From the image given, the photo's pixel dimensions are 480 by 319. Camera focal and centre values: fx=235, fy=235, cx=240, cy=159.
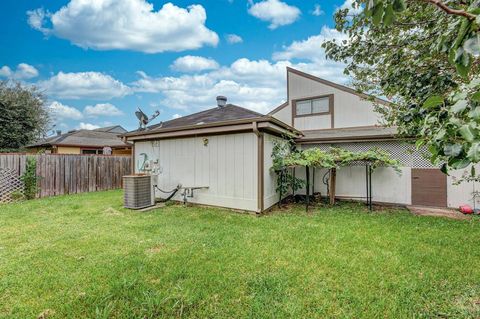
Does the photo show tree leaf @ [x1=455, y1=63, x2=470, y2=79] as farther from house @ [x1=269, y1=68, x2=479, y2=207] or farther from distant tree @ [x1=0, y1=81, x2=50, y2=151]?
distant tree @ [x1=0, y1=81, x2=50, y2=151]

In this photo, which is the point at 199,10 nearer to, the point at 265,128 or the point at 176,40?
the point at 176,40

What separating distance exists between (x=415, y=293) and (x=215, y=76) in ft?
45.9

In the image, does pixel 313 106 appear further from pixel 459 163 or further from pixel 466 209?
pixel 459 163

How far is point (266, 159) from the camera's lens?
633 cm

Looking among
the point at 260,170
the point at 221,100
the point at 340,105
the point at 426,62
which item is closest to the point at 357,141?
the point at 340,105

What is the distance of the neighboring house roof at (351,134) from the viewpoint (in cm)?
732

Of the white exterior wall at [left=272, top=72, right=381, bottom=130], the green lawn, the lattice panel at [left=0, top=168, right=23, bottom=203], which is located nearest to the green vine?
the green lawn

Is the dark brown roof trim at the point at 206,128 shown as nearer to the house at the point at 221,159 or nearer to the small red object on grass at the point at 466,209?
the house at the point at 221,159

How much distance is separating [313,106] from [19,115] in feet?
57.2

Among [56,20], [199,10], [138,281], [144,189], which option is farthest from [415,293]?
[56,20]

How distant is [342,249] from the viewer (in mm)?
3764

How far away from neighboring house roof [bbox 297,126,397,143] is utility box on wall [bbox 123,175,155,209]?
212 inches

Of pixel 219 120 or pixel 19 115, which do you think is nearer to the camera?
pixel 219 120

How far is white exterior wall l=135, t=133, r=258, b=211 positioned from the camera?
6.17 meters
